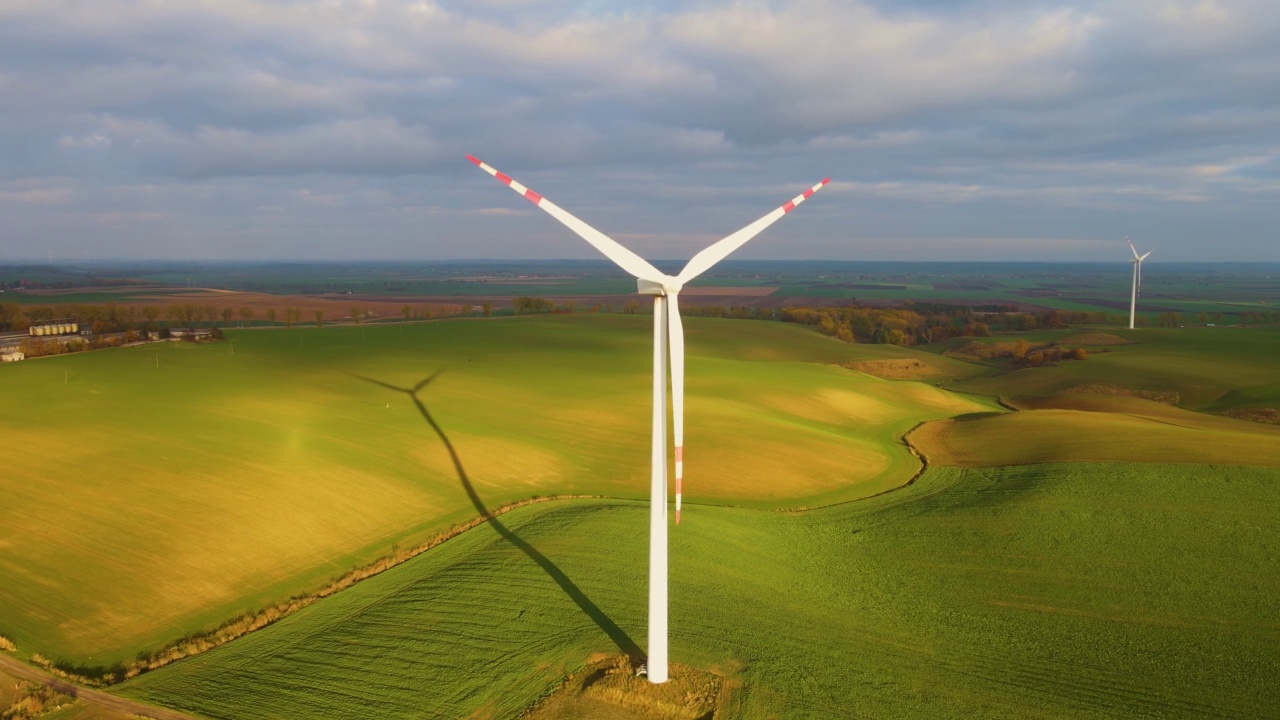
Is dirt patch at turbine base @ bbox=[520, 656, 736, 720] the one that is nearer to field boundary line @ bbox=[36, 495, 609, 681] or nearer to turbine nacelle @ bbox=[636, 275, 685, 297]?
turbine nacelle @ bbox=[636, 275, 685, 297]

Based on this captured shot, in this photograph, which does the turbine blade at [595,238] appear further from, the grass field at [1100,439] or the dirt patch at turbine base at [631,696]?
the grass field at [1100,439]

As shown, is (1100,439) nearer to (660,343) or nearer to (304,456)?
(660,343)

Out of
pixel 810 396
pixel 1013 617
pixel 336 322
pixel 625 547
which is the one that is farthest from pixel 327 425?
pixel 336 322

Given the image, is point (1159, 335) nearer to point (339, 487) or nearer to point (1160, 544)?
point (1160, 544)

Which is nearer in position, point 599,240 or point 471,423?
point 599,240

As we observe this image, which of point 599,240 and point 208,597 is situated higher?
point 599,240
